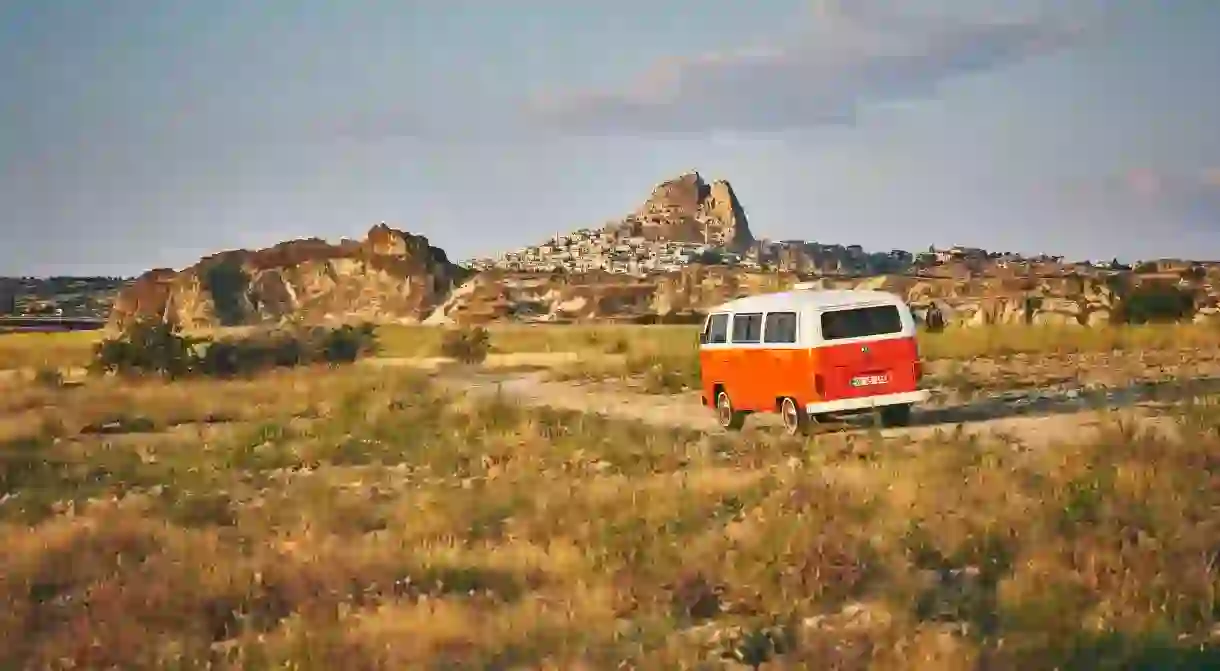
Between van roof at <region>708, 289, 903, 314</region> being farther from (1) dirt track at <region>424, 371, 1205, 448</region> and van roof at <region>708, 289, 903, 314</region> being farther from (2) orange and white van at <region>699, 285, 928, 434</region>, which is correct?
(1) dirt track at <region>424, 371, 1205, 448</region>

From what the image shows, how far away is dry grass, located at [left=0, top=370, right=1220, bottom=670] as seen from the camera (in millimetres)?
6664

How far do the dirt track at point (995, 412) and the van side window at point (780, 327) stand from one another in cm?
155

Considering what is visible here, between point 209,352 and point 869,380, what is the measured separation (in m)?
33.7

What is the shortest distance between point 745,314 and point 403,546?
31.6 ft

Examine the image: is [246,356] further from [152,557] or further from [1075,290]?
[1075,290]

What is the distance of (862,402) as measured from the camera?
1655 centimetres

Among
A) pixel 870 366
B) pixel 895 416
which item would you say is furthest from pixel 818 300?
pixel 895 416

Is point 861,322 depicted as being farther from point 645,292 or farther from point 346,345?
point 645,292

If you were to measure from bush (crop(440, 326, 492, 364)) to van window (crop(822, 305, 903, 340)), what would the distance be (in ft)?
111

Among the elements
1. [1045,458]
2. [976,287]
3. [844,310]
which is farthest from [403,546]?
[976,287]

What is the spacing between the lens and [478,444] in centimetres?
1711

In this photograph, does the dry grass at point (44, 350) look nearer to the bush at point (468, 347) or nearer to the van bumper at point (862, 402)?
the bush at point (468, 347)

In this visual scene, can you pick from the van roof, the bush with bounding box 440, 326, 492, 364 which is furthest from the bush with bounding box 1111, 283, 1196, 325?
the van roof

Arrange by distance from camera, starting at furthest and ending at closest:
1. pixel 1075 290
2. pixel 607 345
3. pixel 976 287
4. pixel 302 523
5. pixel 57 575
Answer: pixel 976 287, pixel 1075 290, pixel 607 345, pixel 302 523, pixel 57 575
